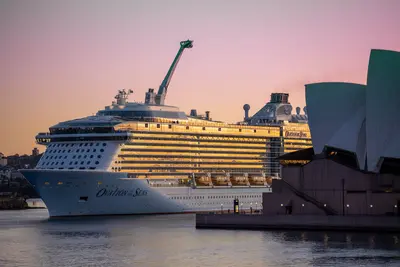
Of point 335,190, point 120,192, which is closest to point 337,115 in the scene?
point 335,190

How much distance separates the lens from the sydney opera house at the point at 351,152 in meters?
54.7

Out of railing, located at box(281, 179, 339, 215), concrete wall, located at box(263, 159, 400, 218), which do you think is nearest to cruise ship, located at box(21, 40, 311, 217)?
concrete wall, located at box(263, 159, 400, 218)

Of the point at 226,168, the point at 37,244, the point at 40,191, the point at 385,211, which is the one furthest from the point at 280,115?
the point at 37,244

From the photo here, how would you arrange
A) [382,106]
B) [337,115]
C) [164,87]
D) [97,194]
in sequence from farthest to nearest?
[164,87], [97,194], [337,115], [382,106]

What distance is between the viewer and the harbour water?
136 ft

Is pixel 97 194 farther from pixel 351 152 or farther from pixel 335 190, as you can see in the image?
pixel 351 152

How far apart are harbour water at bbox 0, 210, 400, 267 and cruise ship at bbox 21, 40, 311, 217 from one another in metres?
6.19

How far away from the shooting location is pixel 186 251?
1788 inches

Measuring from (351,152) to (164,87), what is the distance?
80.1 ft

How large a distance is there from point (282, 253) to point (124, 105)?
108 feet

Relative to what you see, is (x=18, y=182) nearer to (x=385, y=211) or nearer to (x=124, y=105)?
(x=124, y=105)

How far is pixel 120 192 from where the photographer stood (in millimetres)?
67938

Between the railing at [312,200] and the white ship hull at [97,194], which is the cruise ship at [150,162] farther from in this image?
the railing at [312,200]

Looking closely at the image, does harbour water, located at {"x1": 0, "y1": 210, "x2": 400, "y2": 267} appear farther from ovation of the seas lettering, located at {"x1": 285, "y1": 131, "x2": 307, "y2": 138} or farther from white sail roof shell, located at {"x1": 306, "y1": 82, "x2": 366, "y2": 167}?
ovation of the seas lettering, located at {"x1": 285, "y1": 131, "x2": 307, "y2": 138}
